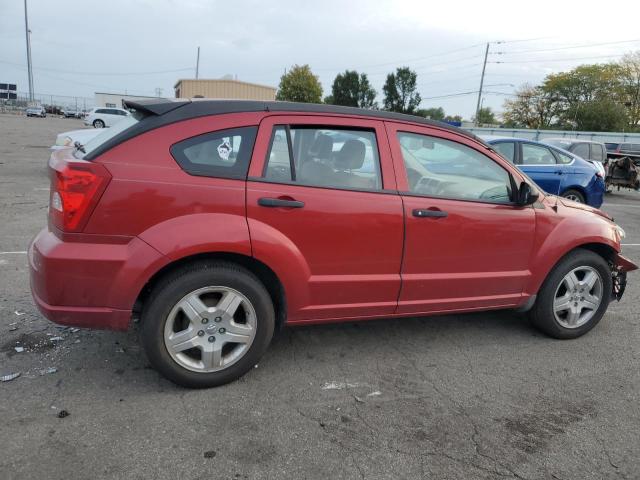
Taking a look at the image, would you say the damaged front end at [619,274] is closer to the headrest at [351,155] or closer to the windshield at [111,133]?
the headrest at [351,155]

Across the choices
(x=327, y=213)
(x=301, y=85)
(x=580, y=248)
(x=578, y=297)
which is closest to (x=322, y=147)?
(x=327, y=213)

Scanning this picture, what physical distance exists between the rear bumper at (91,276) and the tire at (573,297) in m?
3.01

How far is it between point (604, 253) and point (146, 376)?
3.80m

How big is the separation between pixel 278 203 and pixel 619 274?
10.6 ft

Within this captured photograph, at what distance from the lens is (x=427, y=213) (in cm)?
331

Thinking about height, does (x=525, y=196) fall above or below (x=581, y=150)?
below

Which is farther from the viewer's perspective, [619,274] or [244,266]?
[619,274]

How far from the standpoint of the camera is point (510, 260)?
3697 mm

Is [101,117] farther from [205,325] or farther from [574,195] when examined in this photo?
[205,325]

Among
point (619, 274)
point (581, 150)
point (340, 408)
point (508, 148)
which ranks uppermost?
point (581, 150)

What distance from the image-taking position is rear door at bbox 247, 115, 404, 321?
2963 mm

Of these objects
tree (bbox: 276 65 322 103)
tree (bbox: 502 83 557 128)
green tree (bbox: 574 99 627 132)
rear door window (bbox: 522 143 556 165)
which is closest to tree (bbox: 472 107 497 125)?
tree (bbox: 502 83 557 128)

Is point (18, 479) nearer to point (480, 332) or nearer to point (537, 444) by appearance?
point (537, 444)

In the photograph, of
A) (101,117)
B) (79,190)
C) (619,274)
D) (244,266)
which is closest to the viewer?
(79,190)
